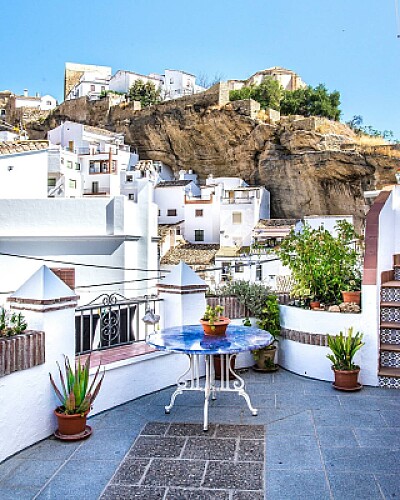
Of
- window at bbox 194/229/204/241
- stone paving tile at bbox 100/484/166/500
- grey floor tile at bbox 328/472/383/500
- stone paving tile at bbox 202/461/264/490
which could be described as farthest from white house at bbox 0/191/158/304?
window at bbox 194/229/204/241

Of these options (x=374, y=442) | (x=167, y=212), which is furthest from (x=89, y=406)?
(x=167, y=212)

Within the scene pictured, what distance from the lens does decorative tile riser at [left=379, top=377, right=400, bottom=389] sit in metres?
5.65

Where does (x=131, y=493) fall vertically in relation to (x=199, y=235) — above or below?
below

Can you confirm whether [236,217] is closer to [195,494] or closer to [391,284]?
[391,284]

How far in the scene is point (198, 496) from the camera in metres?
3.31

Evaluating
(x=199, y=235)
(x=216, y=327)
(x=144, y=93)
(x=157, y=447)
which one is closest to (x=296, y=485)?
(x=157, y=447)

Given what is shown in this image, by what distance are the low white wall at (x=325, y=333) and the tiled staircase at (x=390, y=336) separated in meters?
0.11

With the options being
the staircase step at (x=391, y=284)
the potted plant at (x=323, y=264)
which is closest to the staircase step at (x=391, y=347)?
the staircase step at (x=391, y=284)

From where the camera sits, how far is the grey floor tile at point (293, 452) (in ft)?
12.3

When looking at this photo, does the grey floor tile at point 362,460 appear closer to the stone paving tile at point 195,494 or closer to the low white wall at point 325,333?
the stone paving tile at point 195,494

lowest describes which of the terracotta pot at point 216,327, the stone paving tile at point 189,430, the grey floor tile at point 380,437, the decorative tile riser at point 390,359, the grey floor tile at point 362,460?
the stone paving tile at point 189,430

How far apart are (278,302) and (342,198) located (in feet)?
77.4

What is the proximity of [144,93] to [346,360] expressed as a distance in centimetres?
4110

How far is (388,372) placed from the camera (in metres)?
5.66
